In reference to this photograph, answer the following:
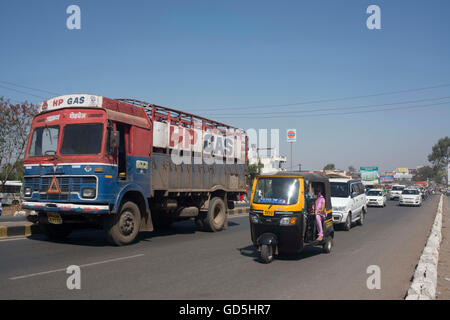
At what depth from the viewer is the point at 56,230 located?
1111 centimetres

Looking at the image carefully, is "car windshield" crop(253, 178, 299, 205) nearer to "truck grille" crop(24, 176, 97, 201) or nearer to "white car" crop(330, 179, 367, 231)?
"truck grille" crop(24, 176, 97, 201)

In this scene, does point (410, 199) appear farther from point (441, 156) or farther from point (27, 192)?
point (441, 156)

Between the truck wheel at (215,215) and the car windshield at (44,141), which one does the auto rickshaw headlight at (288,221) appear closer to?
the car windshield at (44,141)

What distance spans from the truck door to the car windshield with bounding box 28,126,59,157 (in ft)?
5.06

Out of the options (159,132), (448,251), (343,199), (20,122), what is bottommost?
(448,251)

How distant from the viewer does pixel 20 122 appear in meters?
30.0

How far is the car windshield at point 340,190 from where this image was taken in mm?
15987

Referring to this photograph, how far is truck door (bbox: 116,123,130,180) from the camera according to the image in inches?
412

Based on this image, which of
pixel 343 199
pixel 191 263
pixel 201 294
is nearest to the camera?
pixel 201 294

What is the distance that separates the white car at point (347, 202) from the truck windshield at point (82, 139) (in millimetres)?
9299
